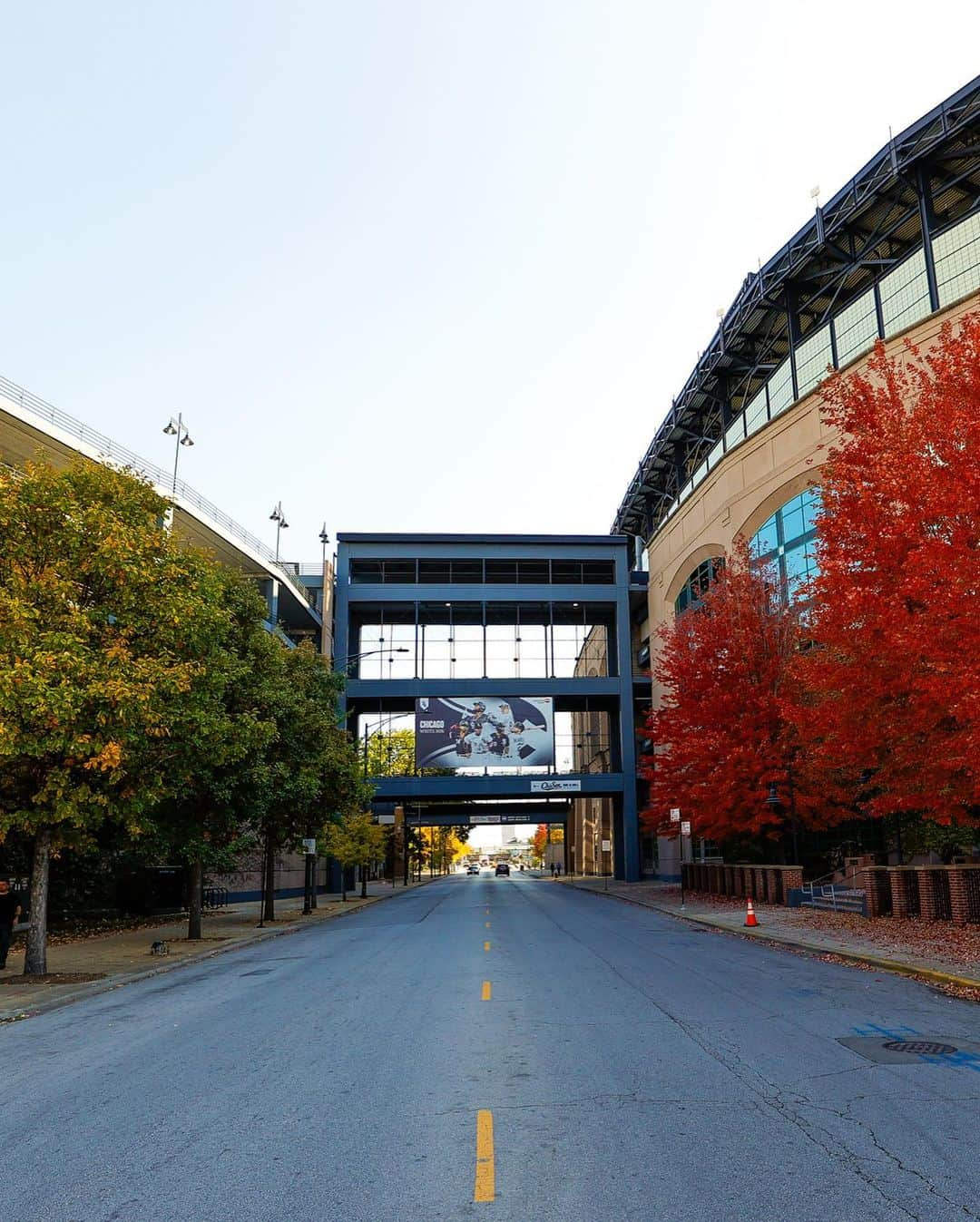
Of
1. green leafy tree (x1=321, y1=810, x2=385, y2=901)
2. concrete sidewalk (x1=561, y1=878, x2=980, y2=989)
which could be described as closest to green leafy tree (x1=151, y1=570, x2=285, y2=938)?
concrete sidewalk (x1=561, y1=878, x2=980, y2=989)

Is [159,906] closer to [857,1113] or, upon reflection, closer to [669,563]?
[857,1113]

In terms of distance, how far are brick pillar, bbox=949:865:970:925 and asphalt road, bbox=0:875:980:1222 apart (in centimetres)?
800

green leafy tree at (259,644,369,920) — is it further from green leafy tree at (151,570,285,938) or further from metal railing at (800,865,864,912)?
metal railing at (800,865,864,912)

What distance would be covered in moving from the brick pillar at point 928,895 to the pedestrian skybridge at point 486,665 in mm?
35952

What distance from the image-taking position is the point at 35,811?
15578 mm

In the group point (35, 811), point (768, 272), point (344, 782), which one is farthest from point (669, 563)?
point (35, 811)

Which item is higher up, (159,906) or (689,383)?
(689,383)

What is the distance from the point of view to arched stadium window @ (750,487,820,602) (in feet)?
131

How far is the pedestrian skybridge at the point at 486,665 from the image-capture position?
5753cm

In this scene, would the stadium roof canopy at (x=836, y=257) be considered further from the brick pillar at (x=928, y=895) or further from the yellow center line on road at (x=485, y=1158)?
the yellow center line on road at (x=485, y=1158)

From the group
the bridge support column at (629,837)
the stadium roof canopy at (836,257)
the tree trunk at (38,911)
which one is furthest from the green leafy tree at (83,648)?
the bridge support column at (629,837)

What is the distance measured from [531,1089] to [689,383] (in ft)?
167

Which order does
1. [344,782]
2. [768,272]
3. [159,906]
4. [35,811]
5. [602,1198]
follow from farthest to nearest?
[768,272] < [159,906] < [344,782] < [35,811] < [602,1198]

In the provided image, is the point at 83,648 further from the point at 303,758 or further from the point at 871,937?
the point at 871,937
